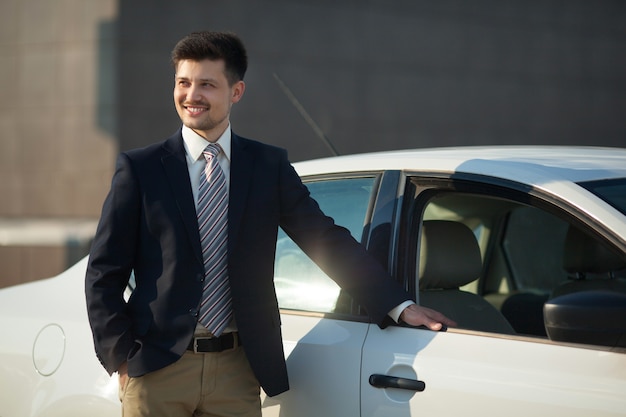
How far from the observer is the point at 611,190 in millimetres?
2691

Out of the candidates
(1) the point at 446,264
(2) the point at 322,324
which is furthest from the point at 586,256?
(2) the point at 322,324

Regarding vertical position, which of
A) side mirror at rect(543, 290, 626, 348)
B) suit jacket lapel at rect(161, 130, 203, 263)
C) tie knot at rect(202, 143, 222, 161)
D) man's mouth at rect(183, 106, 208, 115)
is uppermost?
man's mouth at rect(183, 106, 208, 115)

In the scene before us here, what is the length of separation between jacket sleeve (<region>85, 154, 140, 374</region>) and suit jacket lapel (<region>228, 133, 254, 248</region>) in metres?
0.28

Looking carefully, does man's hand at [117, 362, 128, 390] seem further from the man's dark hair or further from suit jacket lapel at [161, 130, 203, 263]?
the man's dark hair

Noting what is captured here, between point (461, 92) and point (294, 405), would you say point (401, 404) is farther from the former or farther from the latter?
point (461, 92)

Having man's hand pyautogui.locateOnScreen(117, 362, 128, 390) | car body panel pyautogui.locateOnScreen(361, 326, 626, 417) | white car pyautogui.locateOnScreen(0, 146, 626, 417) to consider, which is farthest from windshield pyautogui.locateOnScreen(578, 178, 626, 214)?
man's hand pyautogui.locateOnScreen(117, 362, 128, 390)

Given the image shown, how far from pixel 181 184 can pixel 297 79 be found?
1009cm

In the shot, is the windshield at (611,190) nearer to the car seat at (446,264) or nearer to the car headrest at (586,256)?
the car seat at (446,264)

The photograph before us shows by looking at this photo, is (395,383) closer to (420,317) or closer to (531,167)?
(420,317)

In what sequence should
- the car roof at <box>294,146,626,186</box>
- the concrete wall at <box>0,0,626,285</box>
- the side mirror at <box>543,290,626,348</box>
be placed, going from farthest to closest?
the concrete wall at <box>0,0,626,285</box> < the car roof at <box>294,146,626,186</box> < the side mirror at <box>543,290,626,348</box>

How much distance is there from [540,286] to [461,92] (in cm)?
901

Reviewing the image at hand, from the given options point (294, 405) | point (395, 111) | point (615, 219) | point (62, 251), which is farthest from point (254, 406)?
point (395, 111)

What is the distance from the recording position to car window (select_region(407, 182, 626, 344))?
3305 millimetres

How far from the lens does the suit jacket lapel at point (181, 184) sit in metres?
2.73
